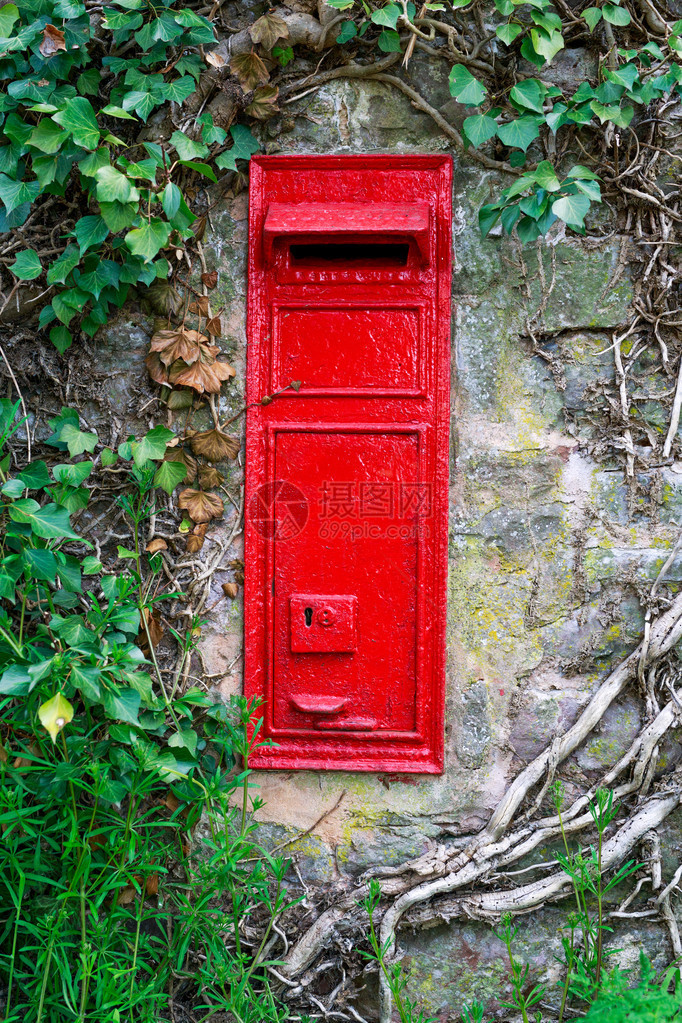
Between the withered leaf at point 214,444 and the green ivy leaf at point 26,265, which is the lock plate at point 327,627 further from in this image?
the green ivy leaf at point 26,265

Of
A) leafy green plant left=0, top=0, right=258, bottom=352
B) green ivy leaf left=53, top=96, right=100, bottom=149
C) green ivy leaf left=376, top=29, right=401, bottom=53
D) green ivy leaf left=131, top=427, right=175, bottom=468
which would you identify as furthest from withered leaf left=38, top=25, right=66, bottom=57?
green ivy leaf left=131, top=427, right=175, bottom=468

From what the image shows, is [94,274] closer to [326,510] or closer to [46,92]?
[46,92]

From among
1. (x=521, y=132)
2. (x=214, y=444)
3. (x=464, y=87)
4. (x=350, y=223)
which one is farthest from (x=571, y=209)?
(x=214, y=444)

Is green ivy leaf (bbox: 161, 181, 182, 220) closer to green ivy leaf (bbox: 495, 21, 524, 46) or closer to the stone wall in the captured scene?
the stone wall

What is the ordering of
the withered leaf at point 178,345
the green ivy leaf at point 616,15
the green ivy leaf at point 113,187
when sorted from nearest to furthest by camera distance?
the green ivy leaf at point 113,187, the green ivy leaf at point 616,15, the withered leaf at point 178,345

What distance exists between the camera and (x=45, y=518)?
5.25ft

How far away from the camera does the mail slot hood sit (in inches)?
66.8

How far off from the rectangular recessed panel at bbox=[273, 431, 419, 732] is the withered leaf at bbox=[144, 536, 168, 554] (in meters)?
0.37

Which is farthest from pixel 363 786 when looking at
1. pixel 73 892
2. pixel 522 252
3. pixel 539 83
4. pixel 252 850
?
pixel 539 83

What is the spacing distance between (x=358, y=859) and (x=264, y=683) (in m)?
0.52

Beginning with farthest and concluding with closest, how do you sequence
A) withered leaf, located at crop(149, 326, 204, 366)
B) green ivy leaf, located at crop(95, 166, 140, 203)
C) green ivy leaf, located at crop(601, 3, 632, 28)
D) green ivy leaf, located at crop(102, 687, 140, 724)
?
withered leaf, located at crop(149, 326, 204, 366)
green ivy leaf, located at crop(601, 3, 632, 28)
green ivy leaf, located at crop(95, 166, 140, 203)
green ivy leaf, located at crop(102, 687, 140, 724)

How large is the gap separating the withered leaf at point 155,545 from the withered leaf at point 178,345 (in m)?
0.46

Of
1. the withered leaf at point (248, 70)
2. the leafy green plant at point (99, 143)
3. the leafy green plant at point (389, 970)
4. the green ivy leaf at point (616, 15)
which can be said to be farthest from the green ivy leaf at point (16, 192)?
the leafy green plant at point (389, 970)

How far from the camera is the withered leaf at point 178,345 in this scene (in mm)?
1838
